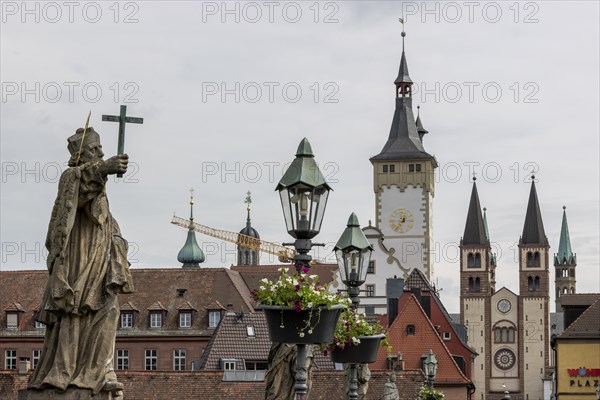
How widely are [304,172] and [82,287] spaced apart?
590 cm

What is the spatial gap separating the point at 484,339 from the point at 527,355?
550cm

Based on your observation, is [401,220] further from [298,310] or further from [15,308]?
[298,310]

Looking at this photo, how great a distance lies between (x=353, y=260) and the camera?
20672 millimetres

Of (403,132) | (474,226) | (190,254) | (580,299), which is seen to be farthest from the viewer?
(474,226)

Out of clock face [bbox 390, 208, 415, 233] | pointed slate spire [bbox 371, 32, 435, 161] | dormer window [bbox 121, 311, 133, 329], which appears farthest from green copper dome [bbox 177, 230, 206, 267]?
dormer window [bbox 121, 311, 133, 329]

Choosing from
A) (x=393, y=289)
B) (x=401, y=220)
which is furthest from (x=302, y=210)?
(x=401, y=220)

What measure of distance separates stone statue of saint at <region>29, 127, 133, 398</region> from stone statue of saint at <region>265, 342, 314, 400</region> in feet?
28.6

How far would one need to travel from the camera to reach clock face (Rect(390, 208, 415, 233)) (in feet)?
362

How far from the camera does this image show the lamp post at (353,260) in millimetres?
20656

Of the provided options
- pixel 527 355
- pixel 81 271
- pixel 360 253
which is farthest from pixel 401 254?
pixel 81 271

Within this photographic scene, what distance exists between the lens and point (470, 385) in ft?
233

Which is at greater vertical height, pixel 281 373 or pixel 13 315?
pixel 13 315

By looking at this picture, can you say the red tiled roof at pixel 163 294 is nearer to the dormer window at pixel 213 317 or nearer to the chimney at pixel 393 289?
the dormer window at pixel 213 317

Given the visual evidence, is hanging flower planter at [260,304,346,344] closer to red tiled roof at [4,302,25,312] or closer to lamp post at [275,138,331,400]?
lamp post at [275,138,331,400]
